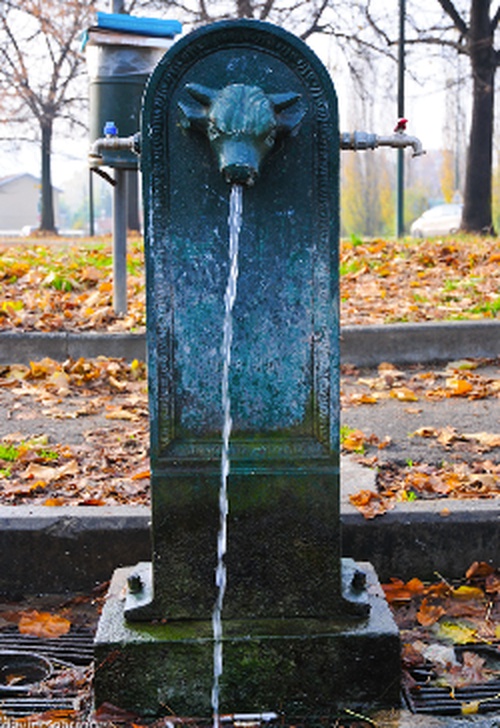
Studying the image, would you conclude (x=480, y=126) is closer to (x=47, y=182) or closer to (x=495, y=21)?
(x=495, y=21)

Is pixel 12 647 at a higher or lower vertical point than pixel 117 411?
lower

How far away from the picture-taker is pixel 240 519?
2.56 meters

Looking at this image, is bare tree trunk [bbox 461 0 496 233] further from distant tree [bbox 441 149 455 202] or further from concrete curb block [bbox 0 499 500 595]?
distant tree [bbox 441 149 455 202]

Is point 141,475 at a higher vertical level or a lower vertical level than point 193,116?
lower

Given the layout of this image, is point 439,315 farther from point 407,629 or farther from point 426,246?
point 407,629

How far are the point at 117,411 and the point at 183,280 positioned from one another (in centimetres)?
299

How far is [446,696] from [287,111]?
1714 mm

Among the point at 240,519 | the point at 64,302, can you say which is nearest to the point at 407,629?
the point at 240,519

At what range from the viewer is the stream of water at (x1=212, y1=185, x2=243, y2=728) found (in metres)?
2.43

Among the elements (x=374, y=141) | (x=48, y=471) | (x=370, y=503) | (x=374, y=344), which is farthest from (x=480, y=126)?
(x=374, y=141)

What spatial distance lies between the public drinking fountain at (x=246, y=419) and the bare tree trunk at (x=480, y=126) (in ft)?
45.6

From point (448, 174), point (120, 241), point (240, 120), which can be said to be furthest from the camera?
point (448, 174)

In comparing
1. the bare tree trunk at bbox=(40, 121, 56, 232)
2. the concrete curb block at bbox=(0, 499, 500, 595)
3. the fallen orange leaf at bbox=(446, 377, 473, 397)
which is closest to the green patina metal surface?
the concrete curb block at bbox=(0, 499, 500, 595)

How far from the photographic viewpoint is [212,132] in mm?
2350
